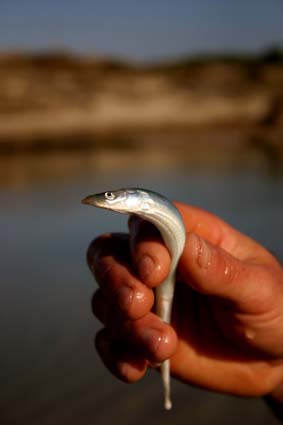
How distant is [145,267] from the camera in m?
2.05

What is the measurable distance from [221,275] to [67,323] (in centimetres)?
308

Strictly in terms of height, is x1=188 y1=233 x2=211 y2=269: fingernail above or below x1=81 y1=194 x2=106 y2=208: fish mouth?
below

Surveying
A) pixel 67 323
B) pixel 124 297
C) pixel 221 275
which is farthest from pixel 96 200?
pixel 67 323

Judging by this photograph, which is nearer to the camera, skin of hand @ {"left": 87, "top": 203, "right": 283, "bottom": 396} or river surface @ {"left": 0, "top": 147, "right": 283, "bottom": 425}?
skin of hand @ {"left": 87, "top": 203, "right": 283, "bottom": 396}

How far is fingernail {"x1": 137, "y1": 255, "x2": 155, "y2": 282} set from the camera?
80.3 inches

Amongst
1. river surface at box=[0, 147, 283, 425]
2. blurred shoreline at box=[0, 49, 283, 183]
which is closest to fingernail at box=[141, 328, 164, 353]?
river surface at box=[0, 147, 283, 425]

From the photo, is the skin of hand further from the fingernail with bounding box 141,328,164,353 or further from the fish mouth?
the fish mouth

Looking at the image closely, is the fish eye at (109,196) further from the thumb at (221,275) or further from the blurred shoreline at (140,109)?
the blurred shoreline at (140,109)

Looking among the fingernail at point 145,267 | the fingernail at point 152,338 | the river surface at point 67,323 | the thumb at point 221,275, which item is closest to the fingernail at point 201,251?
the thumb at point 221,275

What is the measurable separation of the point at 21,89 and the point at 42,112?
2.63m

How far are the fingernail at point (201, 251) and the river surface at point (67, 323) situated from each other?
1792 millimetres

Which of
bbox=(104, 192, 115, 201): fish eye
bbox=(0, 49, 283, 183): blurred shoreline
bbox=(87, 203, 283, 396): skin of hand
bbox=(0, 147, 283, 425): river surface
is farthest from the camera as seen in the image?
bbox=(0, 49, 283, 183): blurred shoreline

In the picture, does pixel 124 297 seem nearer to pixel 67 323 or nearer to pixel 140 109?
pixel 67 323

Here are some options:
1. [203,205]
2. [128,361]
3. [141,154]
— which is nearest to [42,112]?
[141,154]
